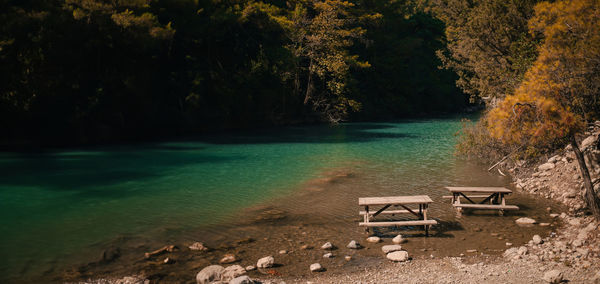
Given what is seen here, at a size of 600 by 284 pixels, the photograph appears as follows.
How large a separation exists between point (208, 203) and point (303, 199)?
3.57 metres

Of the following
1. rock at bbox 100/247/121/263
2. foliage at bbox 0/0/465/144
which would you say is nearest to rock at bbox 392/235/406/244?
rock at bbox 100/247/121/263

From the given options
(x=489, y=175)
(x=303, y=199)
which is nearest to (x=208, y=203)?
(x=303, y=199)

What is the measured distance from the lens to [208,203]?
15.6 meters

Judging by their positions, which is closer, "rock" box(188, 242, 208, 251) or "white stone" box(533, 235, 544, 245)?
"white stone" box(533, 235, 544, 245)

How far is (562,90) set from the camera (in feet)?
36.0

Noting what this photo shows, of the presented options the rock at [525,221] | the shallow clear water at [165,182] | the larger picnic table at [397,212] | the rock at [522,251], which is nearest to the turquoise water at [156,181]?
the shallow clear water at [165,182]

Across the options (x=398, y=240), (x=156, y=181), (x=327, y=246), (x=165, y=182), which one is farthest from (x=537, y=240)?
(x=156, y=181)

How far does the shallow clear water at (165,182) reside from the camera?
1219cm

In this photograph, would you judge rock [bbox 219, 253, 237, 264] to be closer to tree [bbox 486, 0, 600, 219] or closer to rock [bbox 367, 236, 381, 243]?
rock [bbox 367, 236, 381, 243]

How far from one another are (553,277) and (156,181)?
16805 millimetres

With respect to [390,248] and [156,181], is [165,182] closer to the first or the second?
[156,181]

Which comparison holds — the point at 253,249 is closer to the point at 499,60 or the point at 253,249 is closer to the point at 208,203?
the point at 208,203

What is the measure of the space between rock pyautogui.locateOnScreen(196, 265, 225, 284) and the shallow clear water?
3468 millimetres

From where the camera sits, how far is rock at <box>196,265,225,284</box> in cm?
859
